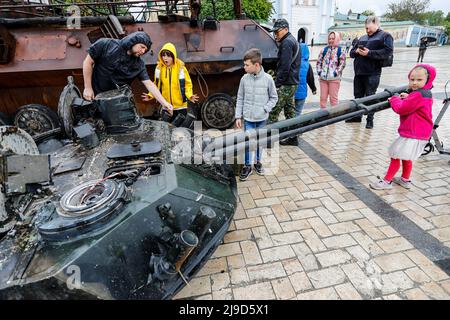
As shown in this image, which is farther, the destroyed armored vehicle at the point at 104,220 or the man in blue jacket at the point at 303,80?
the man in blue jacket at the point at 303,80

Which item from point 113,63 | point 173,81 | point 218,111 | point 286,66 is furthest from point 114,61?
point 218,111

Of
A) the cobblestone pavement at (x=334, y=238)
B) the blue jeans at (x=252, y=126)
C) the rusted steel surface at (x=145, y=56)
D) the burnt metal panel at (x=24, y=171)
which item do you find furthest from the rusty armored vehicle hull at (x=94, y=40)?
the burnt metal panel at (x=24, y=171)

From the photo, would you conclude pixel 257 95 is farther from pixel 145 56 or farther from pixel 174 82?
pixel 145 56

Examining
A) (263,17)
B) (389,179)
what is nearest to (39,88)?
(389,179)

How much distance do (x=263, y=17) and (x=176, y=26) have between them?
20.1m

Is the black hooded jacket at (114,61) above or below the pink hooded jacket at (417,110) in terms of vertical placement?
above

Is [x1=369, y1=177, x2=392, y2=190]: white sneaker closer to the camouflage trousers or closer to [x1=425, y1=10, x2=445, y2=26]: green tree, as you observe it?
the camouflage trousers

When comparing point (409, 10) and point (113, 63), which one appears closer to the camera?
point (113, 63)

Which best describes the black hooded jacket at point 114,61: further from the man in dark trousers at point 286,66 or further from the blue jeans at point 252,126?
the man in dark trousers at point 286,66

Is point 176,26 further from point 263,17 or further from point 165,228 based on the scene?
point 263,17

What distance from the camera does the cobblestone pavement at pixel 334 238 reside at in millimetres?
2154

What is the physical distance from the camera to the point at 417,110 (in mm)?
3016

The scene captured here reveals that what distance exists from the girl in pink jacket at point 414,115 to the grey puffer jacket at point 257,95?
1294 millimetres

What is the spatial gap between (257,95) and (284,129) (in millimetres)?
1085
